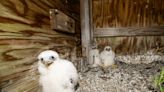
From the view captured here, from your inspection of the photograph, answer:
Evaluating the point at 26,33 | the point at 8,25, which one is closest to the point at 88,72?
the point at 26,33

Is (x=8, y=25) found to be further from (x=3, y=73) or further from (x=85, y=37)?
(x=85, y=37)

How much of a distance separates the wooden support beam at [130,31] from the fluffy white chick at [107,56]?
28 cm

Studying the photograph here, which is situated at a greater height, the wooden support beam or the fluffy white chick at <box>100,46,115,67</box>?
the wooden support beam

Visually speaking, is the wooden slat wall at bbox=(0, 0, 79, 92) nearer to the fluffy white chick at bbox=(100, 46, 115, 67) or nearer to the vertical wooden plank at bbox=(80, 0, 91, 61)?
the fluffy white chick at bbox=(100, 46, 115, 67)

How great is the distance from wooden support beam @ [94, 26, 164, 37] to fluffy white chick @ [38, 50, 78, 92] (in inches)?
65.2

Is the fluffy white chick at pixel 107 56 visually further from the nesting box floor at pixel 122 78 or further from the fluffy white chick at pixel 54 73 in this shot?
the fluffy white chick at pixel 54 73

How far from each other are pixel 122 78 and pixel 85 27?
3.12ft

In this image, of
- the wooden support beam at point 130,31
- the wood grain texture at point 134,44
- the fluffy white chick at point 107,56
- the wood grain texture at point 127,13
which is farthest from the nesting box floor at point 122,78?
the wood grain texture at point 127,13

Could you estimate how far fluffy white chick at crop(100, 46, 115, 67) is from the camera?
116 inches

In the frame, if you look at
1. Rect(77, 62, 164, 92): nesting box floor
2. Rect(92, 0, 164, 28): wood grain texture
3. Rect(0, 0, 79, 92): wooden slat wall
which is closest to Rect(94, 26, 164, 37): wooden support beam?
Rect(92, 0, 164, 28): wood grain texture

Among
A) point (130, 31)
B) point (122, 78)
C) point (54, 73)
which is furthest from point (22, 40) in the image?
point (130, 31)

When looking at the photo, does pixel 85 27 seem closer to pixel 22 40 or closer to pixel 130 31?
pixel 130 31

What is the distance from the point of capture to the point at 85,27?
10.4 ft

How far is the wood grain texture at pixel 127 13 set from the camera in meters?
3.14
